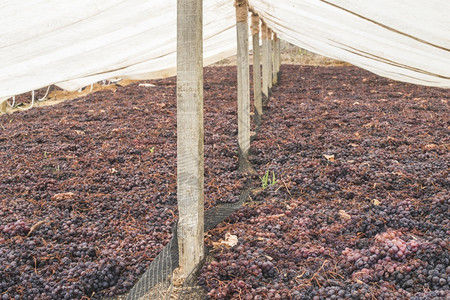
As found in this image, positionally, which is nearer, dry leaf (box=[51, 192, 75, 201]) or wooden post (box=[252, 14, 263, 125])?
dry leaf (box=[51, 192, 75, 201])

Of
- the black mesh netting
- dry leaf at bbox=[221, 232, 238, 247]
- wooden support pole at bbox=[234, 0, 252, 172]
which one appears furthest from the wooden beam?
the black mesh netting

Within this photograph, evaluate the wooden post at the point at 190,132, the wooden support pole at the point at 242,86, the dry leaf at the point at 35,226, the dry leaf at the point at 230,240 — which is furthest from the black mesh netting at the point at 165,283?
the wooden support pole at the point at 242,86

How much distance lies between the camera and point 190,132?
2.34 meters

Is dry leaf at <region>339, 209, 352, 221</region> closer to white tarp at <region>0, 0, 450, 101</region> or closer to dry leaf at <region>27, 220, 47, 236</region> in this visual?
white tarp at <region>0, 0, 450, 101</region>

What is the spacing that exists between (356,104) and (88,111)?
5.36 meters

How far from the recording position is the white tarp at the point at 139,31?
2.47 m

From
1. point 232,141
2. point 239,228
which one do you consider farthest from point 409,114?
point 239,228

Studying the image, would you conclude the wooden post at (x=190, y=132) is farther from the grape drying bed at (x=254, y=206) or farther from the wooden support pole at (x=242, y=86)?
the wooden support pole at (x=242, y=86)

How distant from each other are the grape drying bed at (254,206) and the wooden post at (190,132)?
204 millimetres

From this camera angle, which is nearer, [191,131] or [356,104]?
[191,131]

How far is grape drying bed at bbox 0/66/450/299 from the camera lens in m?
2.32

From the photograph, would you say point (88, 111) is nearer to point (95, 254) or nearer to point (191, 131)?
point (95, 254)

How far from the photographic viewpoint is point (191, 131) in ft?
7.66

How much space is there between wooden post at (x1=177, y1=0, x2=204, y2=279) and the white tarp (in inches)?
31.2
